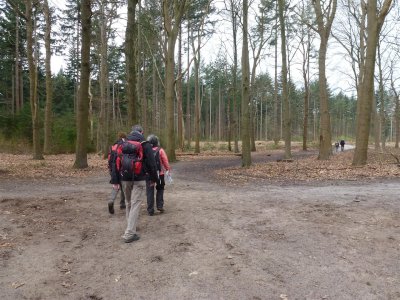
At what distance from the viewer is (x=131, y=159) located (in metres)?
5.66

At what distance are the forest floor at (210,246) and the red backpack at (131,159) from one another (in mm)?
1216

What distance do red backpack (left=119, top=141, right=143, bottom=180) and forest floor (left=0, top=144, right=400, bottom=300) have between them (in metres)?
1.22

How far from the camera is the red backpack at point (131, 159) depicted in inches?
222

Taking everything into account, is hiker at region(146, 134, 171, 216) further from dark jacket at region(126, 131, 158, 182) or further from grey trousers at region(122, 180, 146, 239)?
grey trousers at region(122, 180, 146, 239)

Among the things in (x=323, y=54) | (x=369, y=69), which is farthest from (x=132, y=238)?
(x=323, y=54)

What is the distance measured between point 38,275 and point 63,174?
30.7 ft

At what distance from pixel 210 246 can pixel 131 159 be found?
6.45 ft

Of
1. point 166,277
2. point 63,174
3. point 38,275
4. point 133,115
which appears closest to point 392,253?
point 166,277

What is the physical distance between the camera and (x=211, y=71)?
65.7 meters

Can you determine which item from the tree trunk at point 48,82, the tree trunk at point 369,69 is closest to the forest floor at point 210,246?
the tree trunk at point 369,69

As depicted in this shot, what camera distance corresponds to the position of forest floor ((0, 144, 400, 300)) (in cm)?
422

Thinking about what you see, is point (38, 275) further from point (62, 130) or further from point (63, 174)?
point (62, 130)

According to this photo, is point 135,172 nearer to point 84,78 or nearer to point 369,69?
point 84,78

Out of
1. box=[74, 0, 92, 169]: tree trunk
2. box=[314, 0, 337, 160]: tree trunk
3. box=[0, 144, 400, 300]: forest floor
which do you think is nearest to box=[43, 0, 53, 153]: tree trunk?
box=[74, 0, 92, 169]: tree trunk
